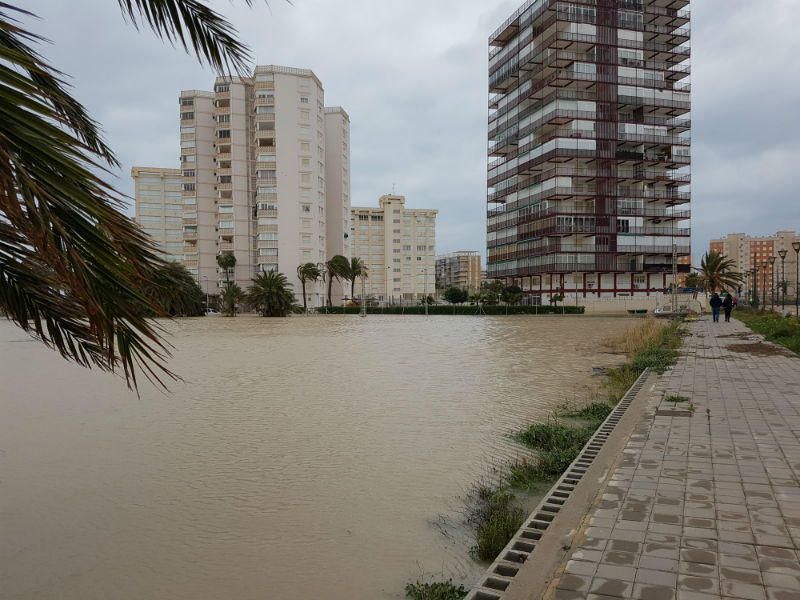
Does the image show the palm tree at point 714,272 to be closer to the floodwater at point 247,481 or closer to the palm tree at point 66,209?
the floodwater at point 247,481

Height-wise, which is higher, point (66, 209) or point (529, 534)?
point (66, 209)

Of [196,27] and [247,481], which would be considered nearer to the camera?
[196,27]

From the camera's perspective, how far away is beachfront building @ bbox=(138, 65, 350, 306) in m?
82.1

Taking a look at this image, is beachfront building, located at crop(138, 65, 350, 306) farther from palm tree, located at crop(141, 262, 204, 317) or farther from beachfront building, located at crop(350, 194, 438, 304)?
palm tree, located at crop(141, 262, 204, 317)

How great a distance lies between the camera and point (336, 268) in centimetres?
8406

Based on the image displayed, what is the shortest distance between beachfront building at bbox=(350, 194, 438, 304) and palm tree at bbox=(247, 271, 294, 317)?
62556mm

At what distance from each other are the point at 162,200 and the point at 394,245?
159 ft

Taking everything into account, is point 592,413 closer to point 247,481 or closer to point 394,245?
point 247,481

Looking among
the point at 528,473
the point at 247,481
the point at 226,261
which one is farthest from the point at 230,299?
the point at 528,473

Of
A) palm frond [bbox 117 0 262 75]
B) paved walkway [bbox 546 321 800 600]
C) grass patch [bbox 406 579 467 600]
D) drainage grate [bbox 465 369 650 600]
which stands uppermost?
palm frond [bbox 117 0 262 75]

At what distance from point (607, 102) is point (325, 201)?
136 feet

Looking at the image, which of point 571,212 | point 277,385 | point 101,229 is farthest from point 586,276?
point 101,229

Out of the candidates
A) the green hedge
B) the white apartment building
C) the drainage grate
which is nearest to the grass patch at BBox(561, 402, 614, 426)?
the drainage grate

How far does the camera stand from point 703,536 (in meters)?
3.94
